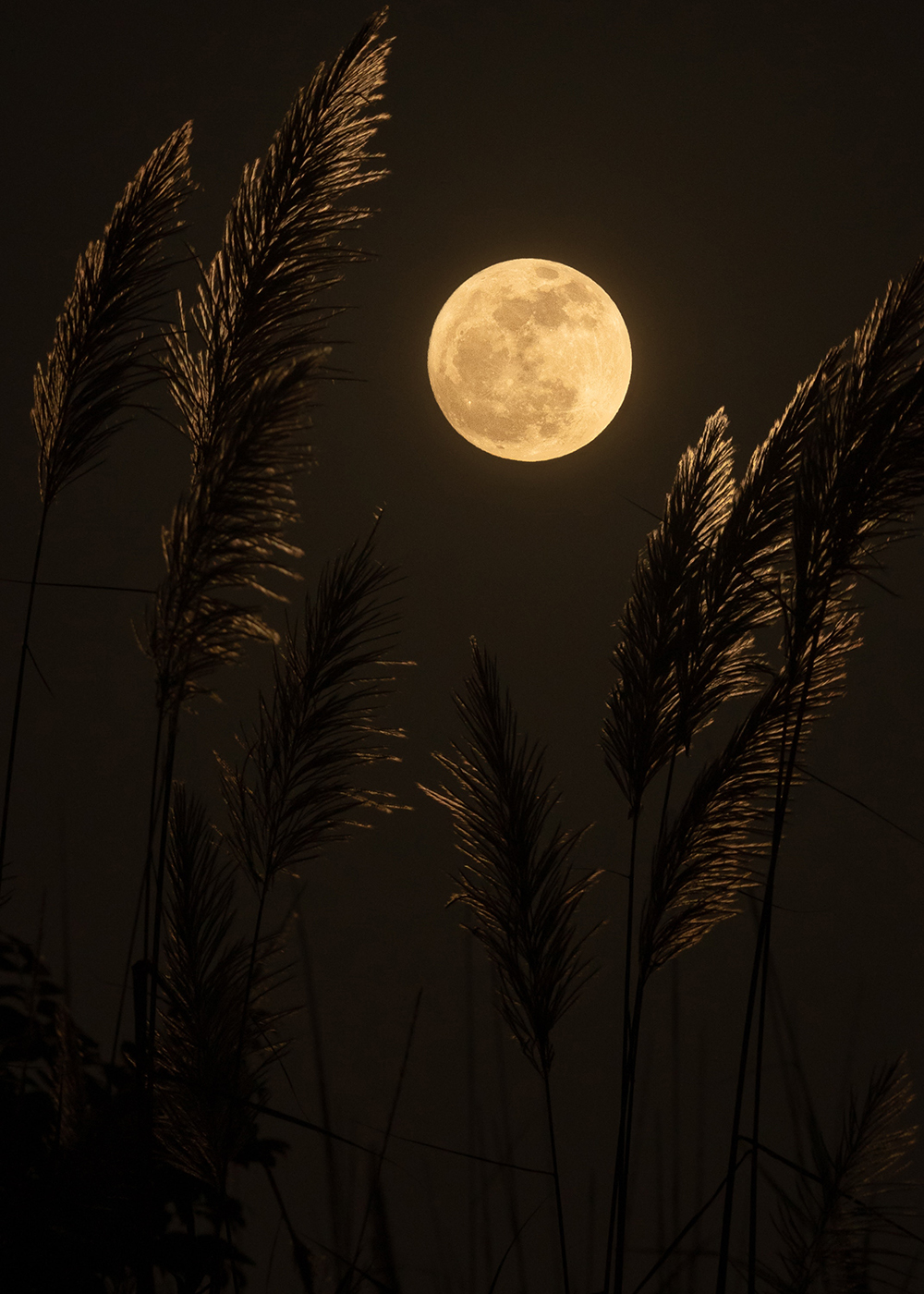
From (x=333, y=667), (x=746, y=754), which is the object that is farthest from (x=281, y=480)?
(x=746, y=754)

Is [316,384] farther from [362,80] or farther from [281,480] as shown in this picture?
[362,80]

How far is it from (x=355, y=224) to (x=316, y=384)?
0.78 feet

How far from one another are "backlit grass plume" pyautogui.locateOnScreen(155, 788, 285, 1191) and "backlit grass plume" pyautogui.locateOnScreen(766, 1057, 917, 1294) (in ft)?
2.22

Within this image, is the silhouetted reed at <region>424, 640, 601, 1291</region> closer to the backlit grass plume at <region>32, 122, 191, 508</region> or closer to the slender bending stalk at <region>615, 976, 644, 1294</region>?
the slender bending stalk at <region>615, 976, 644, 1294</region>

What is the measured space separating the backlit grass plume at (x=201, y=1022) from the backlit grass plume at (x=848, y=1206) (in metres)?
0.68

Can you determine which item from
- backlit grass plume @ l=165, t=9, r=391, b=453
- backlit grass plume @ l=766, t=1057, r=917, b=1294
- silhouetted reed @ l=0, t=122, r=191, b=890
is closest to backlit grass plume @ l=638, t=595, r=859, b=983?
backlit grass plume @ l=766, t=1057, r=917, b=1294

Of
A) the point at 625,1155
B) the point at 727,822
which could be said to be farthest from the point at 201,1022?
the point at 727,822

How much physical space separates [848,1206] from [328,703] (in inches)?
36.0

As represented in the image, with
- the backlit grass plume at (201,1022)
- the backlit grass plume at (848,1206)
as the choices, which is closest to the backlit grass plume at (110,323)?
the backlit grass plume at (201,1022)

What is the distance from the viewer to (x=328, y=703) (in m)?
1.27

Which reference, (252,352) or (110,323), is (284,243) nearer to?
(252,352)

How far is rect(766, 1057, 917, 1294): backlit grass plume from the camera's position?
4.00ft

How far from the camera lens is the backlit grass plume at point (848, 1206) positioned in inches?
47.9

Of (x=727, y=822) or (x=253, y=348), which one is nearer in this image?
(x=253, y=348)
